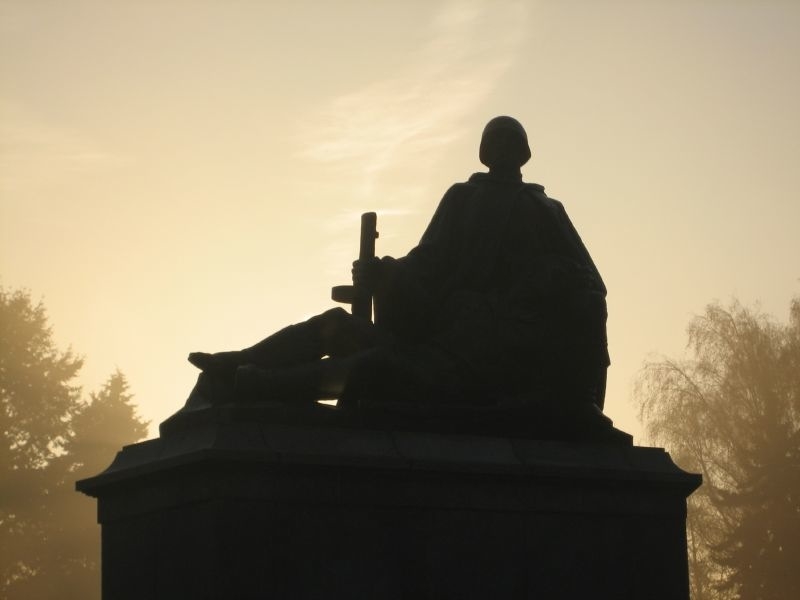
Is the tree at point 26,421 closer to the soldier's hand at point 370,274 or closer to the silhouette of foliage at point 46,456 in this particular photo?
the silhouette of foliage at point 46,456

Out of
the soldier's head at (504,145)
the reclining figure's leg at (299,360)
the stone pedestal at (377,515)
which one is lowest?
the stone pedestal at (377,515)

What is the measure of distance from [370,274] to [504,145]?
1607 millimetres

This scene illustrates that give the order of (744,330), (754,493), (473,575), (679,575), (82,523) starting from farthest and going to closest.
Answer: (82,523)
(744,330)
(754,493)
(679,575)
(473,575)

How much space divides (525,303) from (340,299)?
4.34 ft

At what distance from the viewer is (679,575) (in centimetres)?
1009

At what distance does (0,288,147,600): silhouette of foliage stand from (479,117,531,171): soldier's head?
26586 millimetres

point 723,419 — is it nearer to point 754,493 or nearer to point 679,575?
point 754,493

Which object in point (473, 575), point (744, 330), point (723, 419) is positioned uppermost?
point (744, 330)

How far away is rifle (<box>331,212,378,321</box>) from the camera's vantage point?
34.2ft

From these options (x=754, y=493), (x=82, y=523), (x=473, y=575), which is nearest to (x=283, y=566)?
(x=473, y=575)

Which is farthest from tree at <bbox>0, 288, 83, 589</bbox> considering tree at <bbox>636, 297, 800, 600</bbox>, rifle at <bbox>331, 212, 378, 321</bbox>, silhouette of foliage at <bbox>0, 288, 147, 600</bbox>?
rifle at <bbox>331, 212, 378, 321</bbox>

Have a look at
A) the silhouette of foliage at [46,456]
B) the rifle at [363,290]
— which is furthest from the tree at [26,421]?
the rifle at [363,290]

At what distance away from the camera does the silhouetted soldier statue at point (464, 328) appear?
965 centimetres

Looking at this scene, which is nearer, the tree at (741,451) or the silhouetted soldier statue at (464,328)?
the silhouetted soldier statue at (464,328)
